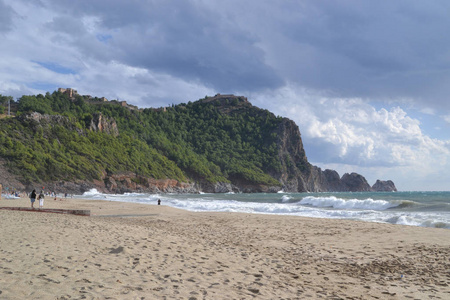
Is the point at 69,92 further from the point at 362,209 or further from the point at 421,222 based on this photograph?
the point at 421,222

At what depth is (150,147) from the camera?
116750mm

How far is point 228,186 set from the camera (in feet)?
409

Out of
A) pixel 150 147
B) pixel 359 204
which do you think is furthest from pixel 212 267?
pixel 150 147

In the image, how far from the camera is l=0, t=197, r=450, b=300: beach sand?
5.54 meters

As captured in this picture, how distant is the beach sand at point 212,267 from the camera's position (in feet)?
18.2

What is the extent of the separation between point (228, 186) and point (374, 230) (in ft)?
360

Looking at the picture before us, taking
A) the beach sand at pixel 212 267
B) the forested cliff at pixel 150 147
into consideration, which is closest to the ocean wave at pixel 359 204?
the beach sand at pixel 212 267

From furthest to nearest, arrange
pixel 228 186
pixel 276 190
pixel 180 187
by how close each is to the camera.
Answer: pixel 276 190, pixel 228 186, pixel 180 187

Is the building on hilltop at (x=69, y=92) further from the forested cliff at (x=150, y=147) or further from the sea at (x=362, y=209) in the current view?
the sea at (x=362, y=209)

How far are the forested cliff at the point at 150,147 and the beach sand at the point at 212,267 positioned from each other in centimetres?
6107

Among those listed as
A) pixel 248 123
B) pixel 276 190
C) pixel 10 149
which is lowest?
pixel 276 190

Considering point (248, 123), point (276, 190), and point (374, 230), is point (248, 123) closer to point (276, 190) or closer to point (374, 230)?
point (276, 190)

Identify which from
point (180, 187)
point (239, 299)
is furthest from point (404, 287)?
point (180, 187)

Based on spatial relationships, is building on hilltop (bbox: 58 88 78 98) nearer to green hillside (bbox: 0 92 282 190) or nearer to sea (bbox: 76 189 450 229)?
green hillside (bbox: 0 92 282 190)
